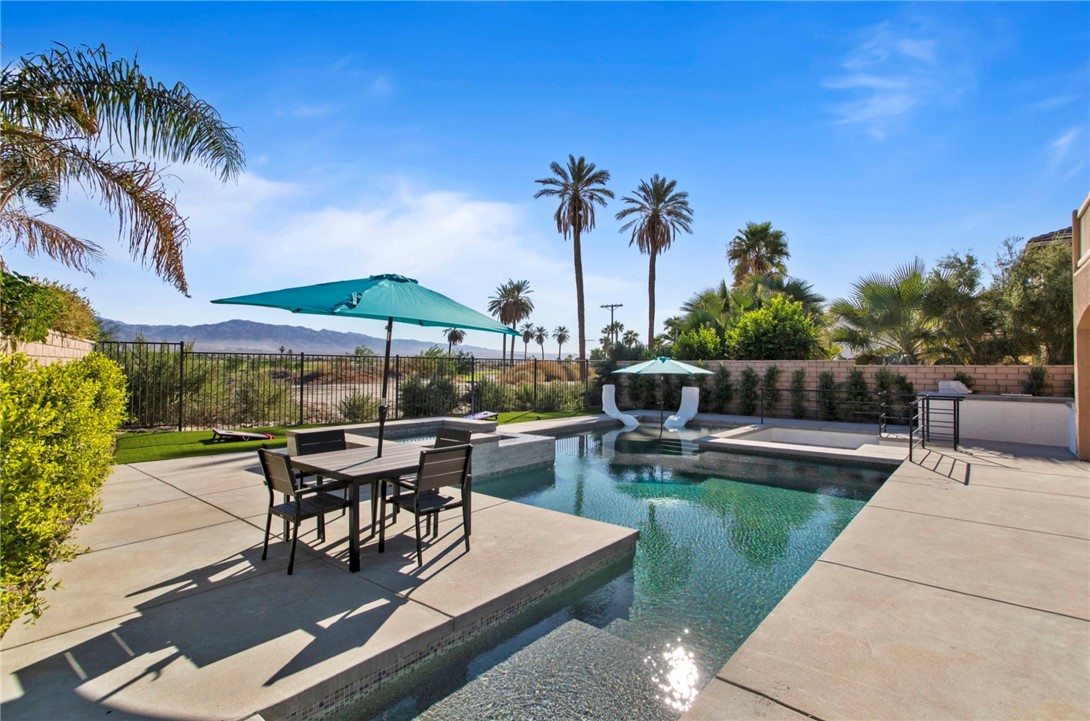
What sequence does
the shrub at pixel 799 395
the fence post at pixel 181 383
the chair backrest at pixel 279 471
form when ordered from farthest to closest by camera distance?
the shrub at pixel 799 395, the fence post at pixel 181 383, the chair backrest at pixel 279 471

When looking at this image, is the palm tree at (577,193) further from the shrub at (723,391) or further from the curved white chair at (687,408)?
the curved white chair at (687,408)

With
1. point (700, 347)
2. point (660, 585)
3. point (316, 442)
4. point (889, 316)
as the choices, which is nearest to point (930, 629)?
point (660, 585)

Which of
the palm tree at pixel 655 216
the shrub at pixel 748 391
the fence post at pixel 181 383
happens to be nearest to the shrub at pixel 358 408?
the fence post at pixel 181 383

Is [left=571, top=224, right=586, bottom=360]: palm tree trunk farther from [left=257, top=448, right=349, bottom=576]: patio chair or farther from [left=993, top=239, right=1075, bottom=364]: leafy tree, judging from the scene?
[left=257, top=448, right=349, bottom=576]: patio chair

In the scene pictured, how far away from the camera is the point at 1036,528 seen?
421 centimetres

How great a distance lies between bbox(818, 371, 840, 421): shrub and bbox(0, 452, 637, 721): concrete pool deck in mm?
10994

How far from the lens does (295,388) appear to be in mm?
12273

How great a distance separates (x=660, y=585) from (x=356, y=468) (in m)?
2.37

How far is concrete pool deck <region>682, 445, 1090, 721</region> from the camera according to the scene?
6.60ft

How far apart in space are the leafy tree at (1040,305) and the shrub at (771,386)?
5.42 m

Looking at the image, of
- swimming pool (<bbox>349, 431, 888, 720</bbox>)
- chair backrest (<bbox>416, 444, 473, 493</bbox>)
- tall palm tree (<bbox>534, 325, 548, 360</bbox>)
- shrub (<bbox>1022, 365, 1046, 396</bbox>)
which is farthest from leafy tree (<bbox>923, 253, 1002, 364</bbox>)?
tall palm tree (<bbox>534, 325, 548, 360</bbox>)

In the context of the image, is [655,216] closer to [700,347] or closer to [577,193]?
[577,193]

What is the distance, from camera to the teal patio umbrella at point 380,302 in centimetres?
376

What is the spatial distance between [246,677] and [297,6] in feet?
Answer: 27.1
